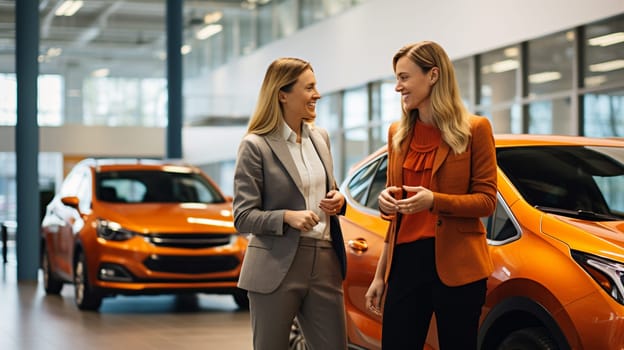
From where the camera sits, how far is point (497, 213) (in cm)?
521

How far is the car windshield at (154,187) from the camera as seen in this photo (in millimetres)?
12148

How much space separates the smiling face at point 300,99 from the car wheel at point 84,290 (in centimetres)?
740

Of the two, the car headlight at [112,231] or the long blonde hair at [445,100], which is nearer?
the long blonde hair at [445,100]

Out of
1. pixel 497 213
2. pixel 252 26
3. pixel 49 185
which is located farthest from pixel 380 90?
pixel 497 213

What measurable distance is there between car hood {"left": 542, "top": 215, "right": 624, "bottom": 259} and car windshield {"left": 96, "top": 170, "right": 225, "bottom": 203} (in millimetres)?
7665

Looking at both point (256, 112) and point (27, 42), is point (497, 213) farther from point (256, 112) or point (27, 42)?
point (27, 42)

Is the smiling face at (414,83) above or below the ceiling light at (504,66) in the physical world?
below

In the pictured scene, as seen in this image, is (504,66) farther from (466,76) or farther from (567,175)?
(567,175)

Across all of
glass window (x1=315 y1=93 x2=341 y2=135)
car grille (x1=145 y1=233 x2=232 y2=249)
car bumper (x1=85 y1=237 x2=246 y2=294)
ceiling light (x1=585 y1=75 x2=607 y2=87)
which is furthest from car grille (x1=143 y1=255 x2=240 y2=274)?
glass window (x1=315 y1=93 x2=341 y2=135)

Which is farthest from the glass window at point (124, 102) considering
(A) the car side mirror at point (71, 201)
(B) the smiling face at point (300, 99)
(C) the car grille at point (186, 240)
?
(B) the smiling face at point (300, 99)

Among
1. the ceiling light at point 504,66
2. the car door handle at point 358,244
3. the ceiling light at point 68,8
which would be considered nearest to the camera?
the car door handle at point 358,244

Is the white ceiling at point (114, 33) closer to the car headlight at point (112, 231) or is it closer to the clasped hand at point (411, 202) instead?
the car headlight at point (112, 231)

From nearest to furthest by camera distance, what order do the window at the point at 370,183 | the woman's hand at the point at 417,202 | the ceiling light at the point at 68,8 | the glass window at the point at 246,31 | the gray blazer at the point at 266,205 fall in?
the woman's hand at the point at 417,202
the gray blazer at the point at 266,205
the window at the point at 370,183
the ceiling light at the point at 68,8
the glass window at the point at 246,31

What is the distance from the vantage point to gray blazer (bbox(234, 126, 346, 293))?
425 centimetres
